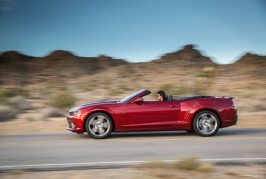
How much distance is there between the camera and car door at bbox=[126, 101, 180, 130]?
1211 cm

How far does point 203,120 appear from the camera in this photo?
12.5m

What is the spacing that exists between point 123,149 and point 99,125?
7.17 ft

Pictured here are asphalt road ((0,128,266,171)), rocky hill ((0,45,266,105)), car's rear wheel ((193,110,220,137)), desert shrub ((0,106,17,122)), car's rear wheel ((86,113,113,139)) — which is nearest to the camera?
asphalt road ((0,128,266,171))

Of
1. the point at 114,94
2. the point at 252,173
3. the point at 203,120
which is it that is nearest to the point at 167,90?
the point at 114,94

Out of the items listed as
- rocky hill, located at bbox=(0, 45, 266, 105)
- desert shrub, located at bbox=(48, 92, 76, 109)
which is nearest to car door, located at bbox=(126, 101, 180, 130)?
desert shrub, located at bbox=(48, 92, 76, 109)

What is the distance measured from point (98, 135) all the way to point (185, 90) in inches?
970

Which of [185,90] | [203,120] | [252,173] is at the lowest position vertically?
[252,173]

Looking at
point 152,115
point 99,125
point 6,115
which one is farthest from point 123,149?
point 6,115

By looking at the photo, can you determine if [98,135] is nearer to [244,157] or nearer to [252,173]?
[244,157]

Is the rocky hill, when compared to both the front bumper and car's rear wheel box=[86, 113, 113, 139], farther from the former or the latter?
car's rear wheel box=[86, 113, 113, 139]

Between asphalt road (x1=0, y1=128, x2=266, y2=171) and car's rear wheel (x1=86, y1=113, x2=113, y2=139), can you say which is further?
car's rear wheel (x1=86, y1=113, x2=113, y2=139)

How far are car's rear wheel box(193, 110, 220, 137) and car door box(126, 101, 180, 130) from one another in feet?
2.11

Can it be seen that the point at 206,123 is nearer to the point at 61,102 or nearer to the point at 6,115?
the point at 6,115

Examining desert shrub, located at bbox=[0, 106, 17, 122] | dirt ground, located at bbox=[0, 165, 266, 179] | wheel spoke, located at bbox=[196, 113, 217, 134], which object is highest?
desert shrub, located at bbox=[0, 106, 17, 122]
